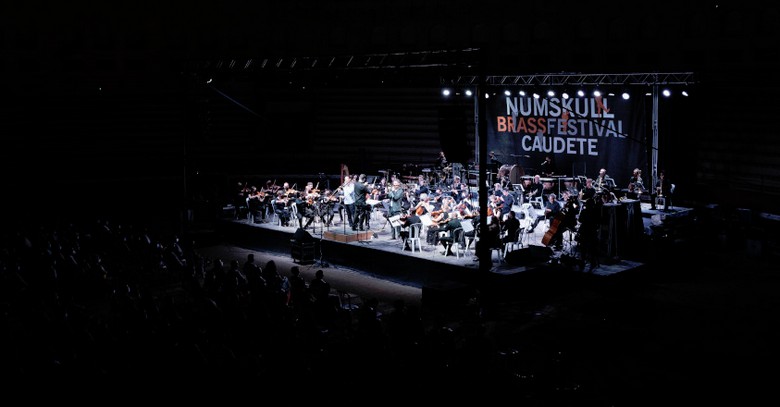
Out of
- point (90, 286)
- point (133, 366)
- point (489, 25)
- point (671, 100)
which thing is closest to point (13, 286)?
point (90, 286)

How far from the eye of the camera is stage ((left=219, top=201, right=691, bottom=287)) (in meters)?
17.3

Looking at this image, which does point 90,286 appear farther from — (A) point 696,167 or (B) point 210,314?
(A) point 696,167

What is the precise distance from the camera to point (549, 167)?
84.0ft

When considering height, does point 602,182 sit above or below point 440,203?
above

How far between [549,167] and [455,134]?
10.6 metres

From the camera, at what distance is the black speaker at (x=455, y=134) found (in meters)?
15.6

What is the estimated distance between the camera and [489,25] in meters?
32.8

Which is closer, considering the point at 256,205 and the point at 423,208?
the point at 423,208

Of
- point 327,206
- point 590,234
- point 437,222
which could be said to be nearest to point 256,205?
point 327,206

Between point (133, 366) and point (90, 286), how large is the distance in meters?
7.08

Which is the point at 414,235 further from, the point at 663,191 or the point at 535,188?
the point at 663,191

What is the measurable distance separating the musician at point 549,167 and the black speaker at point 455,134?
10080 millimetres

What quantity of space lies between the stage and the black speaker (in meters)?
2.69

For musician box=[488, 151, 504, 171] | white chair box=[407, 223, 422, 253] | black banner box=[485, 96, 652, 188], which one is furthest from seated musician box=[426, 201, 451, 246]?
musician box=[488, 151, 504, 171]
